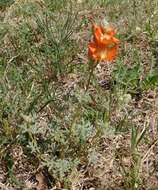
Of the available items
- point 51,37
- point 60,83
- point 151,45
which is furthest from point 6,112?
point 151,45

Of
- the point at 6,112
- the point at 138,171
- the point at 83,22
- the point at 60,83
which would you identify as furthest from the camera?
the point at 83,22

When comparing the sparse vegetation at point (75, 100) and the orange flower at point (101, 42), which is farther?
the sparse vegetation at point (75, 100)

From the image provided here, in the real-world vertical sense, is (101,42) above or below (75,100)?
above

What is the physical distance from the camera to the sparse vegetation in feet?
7.12

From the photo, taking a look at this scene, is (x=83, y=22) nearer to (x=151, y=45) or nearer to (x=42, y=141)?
(x=151, y=45)

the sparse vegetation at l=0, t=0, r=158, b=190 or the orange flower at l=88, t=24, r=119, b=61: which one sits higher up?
the orange flower at l=88, t=24, r=119, b=61

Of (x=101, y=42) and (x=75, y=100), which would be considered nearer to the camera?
(x=101, y=42)

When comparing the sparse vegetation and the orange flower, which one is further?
the sparse vegetation

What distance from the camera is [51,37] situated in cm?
274

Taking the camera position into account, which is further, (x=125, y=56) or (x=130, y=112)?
(x=125, y=56)

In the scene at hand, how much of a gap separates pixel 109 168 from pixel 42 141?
1.06 ft

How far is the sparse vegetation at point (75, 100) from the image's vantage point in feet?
7.12

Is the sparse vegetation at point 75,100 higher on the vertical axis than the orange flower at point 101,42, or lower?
lower

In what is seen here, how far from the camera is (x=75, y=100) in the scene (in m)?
2.47
